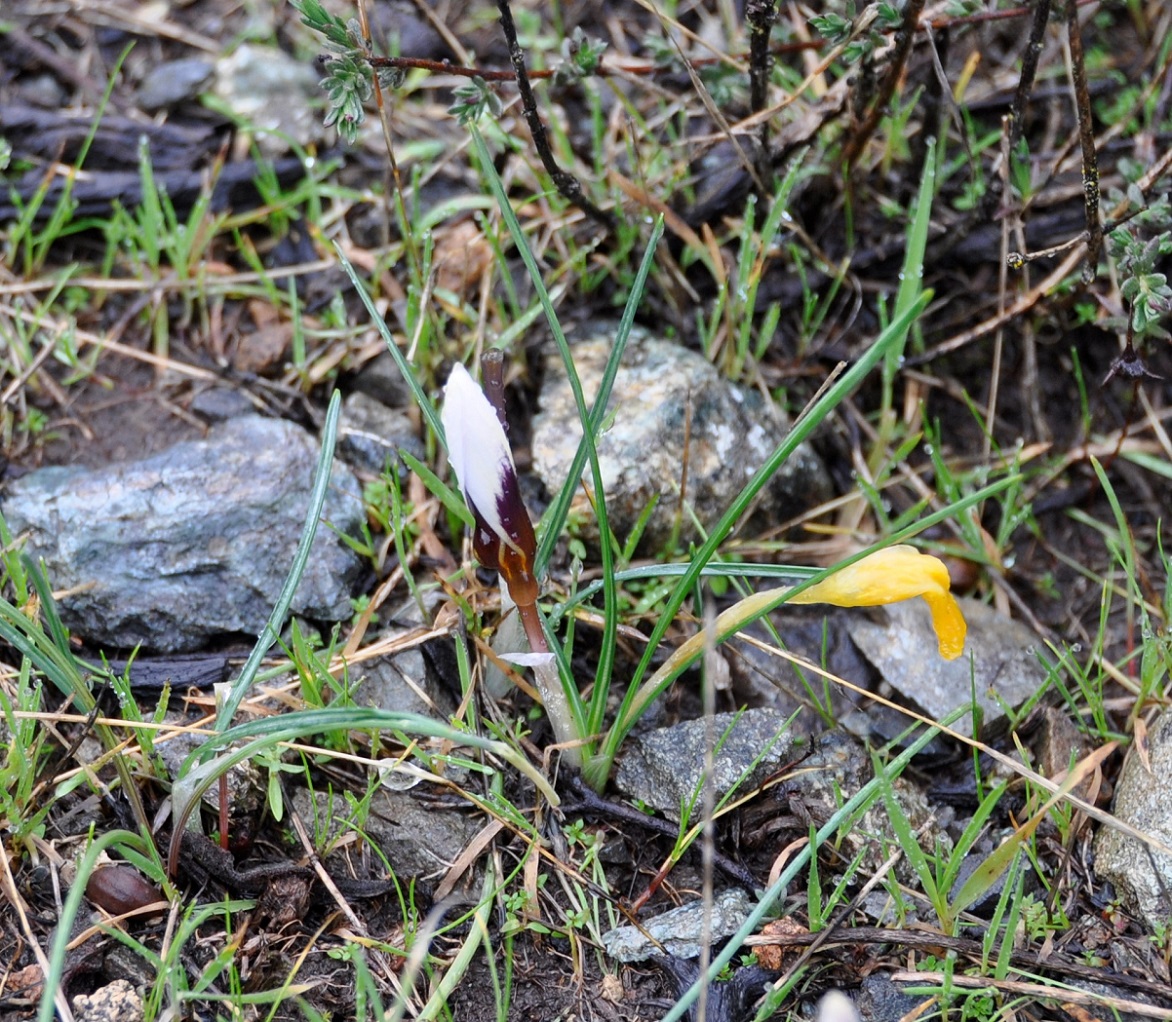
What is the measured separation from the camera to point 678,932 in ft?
6.19

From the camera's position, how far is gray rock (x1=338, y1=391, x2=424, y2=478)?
8.32 ft

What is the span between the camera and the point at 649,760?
6.79ft

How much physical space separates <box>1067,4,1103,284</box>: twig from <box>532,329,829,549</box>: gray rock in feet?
2.45

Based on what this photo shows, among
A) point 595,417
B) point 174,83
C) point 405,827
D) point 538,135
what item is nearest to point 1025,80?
point 538,135

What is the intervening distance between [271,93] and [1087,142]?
220 cm

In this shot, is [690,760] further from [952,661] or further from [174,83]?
[174,83]

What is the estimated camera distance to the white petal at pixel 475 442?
158 centimetres

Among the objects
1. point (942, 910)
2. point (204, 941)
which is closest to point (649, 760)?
point (942, 910)

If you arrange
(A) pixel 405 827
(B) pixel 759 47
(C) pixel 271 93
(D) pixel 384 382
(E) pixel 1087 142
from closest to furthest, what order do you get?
(A) pixel 405 827 → (E) pixel 1087 142 → (B) pixel 759 47 → (D) pixel 384 382 → (C) pixel 271 93

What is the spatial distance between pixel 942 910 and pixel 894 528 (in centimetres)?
97

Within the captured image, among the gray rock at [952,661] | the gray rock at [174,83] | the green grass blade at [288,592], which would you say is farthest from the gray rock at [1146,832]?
the gray rock at [174,83]

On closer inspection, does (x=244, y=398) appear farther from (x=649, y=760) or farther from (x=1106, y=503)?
(x=1106, y=503)

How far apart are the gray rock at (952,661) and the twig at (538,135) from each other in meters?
1.14

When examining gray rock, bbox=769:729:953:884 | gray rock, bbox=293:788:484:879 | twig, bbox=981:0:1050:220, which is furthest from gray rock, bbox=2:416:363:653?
twig, bbox=981:0:1050:220
